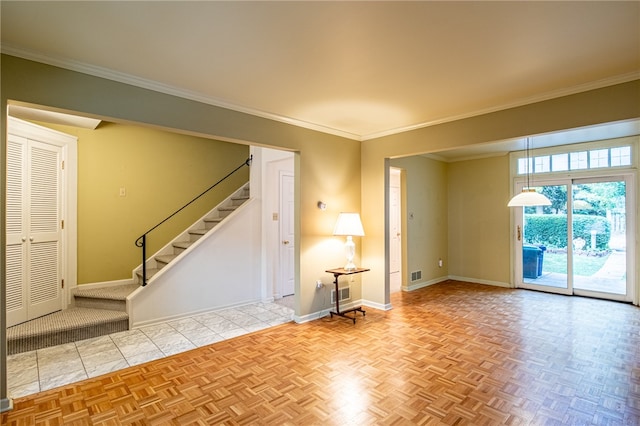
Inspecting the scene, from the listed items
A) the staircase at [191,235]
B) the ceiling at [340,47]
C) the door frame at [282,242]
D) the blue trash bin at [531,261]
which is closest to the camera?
the ceiling at [340,47]

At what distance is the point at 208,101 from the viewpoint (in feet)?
Result: 11.0

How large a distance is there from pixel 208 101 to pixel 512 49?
280 centimetres

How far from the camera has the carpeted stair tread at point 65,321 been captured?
335cm

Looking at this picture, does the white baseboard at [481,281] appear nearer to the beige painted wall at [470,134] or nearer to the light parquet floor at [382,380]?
the beige painted wall at [470,134]

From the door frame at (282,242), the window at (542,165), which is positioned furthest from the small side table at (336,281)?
the window at (542,165)

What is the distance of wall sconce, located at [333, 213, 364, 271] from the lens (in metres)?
4.31

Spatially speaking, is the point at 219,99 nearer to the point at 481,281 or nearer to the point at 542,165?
the point at 542,165

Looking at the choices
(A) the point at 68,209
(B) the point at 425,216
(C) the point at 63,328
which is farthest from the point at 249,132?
(B) the point at 425,216

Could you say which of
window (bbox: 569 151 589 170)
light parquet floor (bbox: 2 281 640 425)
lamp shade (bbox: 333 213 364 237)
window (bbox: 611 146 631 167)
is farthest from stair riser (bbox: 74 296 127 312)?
window (bbox: 611 146 631 167)

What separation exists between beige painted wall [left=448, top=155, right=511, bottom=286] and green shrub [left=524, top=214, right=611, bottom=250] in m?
0.41

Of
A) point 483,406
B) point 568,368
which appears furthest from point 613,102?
point 483,406

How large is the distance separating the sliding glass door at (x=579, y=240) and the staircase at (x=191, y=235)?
18.0 feet

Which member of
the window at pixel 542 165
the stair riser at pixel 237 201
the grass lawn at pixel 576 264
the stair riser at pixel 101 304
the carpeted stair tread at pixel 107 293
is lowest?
the stair riser at pixel 101 304

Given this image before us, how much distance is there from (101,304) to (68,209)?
1.40 metres
